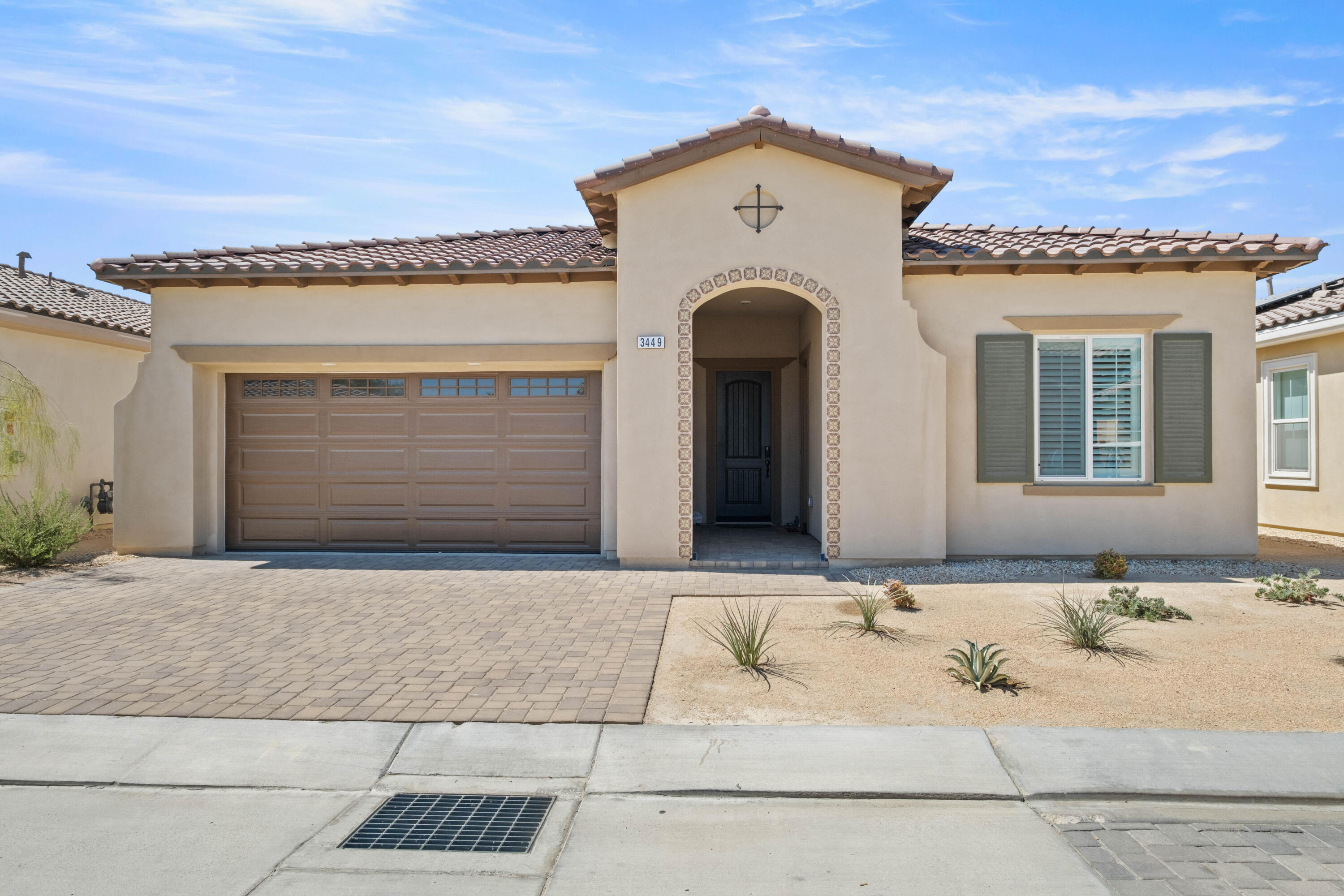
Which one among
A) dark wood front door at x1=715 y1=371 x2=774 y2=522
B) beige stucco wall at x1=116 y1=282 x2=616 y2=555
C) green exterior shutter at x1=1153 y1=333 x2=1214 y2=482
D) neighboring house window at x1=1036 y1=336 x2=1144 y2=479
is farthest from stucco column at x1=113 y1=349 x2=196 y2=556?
green exterior shutter at x1=1153 y1=333 x2=1214 y2=482

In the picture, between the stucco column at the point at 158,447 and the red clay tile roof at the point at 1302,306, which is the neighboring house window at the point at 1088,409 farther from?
the stucco column at the point at 158,447

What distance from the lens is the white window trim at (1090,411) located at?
10148mm

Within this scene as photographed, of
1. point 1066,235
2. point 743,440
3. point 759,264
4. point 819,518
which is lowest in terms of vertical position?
point 819,518

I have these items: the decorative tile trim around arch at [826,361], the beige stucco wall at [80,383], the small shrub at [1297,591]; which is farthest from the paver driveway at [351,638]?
the beige stucco wall at [80,383]

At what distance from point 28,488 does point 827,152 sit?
46.3 ft

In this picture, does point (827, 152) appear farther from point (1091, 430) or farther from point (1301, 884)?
point (1301, 884)

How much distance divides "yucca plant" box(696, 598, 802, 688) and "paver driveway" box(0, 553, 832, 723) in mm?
539

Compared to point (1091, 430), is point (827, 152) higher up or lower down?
higher up

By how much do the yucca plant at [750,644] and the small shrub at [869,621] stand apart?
2.15 ft

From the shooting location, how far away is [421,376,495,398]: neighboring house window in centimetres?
1112

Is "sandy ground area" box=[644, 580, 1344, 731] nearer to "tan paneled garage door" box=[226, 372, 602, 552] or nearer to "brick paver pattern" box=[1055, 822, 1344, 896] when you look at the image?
"brick paver pattern" box=[1055, 822, 1344, 896]

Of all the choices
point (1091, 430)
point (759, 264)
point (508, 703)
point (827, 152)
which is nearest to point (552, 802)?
point (508, 703)

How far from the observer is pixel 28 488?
44.4 ft

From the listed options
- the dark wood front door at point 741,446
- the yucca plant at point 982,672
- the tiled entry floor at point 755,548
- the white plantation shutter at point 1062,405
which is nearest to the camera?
the yucca plant at point 982,672
